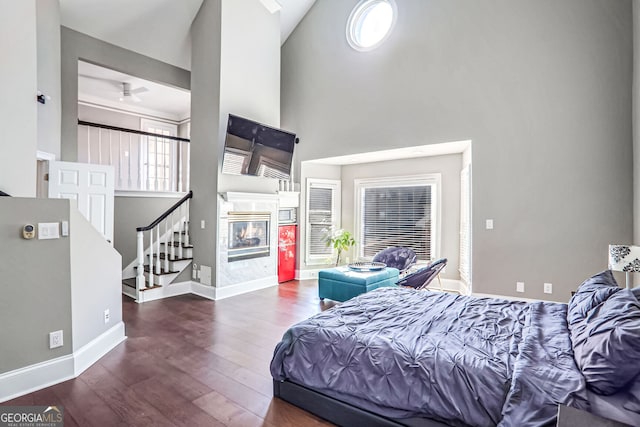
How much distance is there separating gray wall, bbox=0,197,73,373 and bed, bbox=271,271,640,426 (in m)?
1.81

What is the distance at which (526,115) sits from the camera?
4.39m

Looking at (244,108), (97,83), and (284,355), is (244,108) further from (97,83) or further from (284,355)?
(284,355)

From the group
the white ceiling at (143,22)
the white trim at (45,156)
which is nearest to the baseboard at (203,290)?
the white trim at (45,156)

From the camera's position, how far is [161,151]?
776 centimetres

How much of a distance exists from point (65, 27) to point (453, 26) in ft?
19.3

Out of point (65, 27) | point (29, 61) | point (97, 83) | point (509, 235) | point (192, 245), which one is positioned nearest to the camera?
point (29, 61)

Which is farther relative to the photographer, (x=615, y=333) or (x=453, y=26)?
(x=453, y=26)

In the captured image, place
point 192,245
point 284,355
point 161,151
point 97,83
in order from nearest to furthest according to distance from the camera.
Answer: point 284,355 → point 192,245 → point 97,83 → point 161,151

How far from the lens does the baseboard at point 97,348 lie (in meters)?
2.69

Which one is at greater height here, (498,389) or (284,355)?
(498,389)

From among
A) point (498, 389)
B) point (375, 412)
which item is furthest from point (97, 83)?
point (498, 389)

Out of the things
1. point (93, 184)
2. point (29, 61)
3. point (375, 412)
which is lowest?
point (375, 412)

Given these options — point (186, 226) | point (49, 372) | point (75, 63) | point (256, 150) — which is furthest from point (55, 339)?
point (75, 63)

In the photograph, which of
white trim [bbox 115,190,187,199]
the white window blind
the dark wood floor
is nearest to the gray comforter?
the dark wood floor
